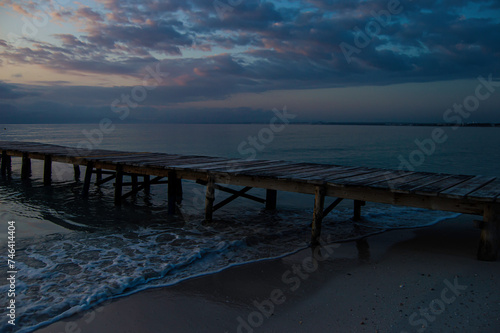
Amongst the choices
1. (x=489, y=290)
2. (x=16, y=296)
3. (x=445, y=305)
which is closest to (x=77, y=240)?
(x=16, y=296)

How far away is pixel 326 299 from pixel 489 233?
3.46 metres

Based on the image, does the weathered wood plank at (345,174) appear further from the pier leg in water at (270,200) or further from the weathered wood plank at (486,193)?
the pier leg in water at (270,200)

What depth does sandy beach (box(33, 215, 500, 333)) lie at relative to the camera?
4695 millimetres

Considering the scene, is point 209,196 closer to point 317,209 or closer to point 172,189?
point 172,189

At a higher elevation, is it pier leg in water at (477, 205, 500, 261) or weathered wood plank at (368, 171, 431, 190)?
weathered wood plank at (368, 171, 431, 190)

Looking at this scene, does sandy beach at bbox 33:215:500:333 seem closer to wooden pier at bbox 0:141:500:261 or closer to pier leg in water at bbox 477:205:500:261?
pier leg in water at bbox 477:205:500:261

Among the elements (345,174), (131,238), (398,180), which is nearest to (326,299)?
(398,180)

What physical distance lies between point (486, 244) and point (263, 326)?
469 centimetres

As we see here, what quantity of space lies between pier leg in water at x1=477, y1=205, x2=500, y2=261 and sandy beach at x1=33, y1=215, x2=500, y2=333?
173 millimetres

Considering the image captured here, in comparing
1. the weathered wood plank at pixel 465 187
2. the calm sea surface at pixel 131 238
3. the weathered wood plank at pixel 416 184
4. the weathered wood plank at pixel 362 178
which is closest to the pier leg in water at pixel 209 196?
the calm sea surface at pixel 131 238

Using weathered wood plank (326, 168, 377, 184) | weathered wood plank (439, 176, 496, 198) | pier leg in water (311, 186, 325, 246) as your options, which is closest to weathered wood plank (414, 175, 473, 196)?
weathered wood plank (439, 176, 496, 198)

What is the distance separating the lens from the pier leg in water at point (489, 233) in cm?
632

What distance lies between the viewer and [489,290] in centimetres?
548

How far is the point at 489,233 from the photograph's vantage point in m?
6.48
